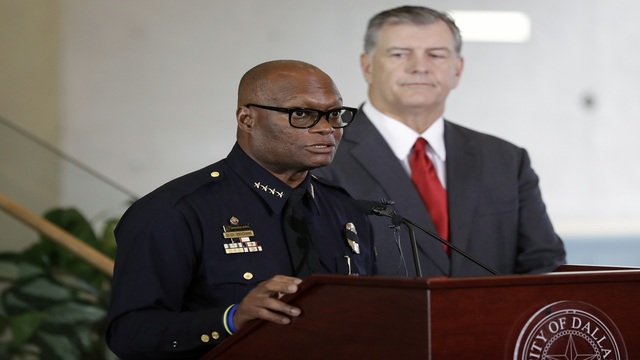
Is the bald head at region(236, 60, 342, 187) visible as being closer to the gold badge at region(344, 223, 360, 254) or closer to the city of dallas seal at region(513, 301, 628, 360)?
the gold badge at region(344, 223, 360, 254)

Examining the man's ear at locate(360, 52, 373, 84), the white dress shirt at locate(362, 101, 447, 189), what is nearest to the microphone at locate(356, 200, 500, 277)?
the white dress shirt at locate(362, 101, 447, 189)

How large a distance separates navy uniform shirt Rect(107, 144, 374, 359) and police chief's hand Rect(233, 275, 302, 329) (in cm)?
14

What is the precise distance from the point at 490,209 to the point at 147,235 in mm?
1471

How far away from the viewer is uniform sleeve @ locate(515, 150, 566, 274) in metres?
3.27

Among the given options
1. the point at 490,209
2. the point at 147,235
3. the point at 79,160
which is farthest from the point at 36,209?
the point at 147,235

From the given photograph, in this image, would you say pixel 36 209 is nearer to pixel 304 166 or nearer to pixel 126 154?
pixel 126 154

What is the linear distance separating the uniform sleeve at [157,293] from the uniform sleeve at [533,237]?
1.41 metres

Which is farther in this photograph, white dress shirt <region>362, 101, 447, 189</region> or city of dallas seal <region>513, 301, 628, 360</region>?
white dress shirt <region>362, 101, 447, 189</region>

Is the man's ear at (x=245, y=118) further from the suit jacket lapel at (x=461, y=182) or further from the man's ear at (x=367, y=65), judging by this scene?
the man's ear at (x=367, y=65)

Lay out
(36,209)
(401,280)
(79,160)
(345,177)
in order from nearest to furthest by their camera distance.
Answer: (401,280) → (345,177) → (36,209) → (79,160)

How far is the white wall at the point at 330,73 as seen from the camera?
211 inches

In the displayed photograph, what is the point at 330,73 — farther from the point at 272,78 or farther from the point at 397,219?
the point at 397,219

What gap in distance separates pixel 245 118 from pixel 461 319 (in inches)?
29.7

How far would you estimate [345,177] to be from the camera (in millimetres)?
3236
